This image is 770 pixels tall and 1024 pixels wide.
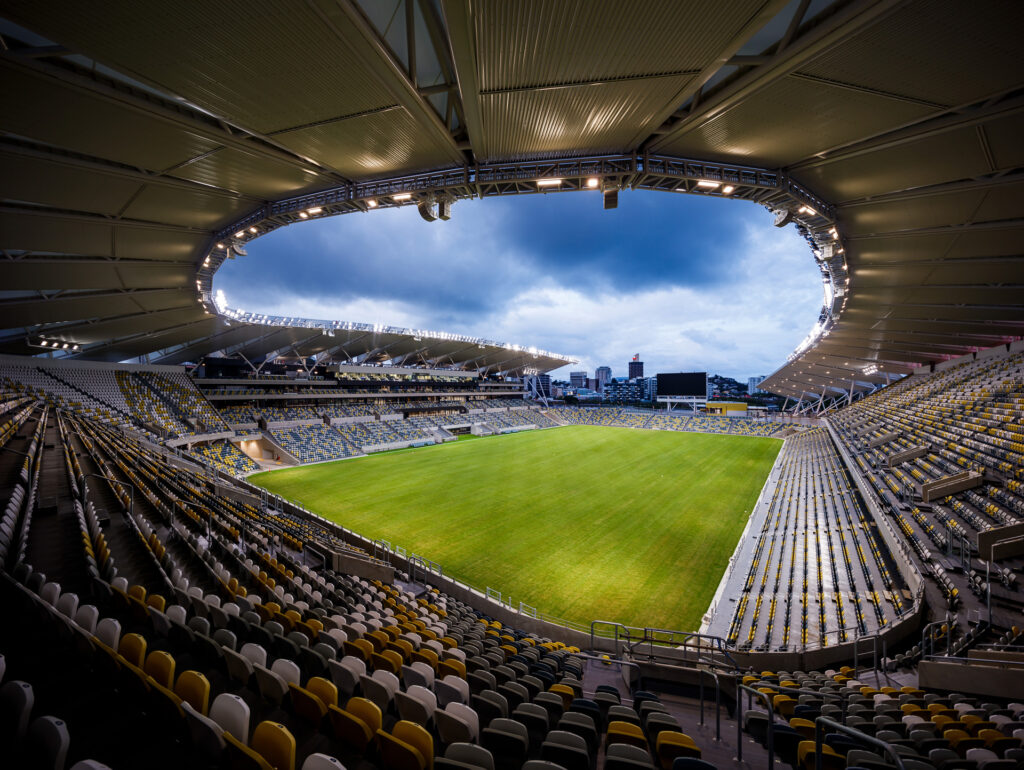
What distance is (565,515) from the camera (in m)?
18.7

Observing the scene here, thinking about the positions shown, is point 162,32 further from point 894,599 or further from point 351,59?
point 894,599

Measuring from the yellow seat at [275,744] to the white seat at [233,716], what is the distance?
17 centimetres

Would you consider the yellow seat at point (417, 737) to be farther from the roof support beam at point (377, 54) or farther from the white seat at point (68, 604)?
the roof support beam at point (377, 54)

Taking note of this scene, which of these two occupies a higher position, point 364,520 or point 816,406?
point 816,406

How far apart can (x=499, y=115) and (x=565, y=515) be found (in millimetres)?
16225

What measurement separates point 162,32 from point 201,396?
117 feet

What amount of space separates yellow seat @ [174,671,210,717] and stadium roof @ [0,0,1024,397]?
771cm

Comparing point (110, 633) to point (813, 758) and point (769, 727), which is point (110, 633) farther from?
point (813, 758)

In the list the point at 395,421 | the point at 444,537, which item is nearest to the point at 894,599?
the point at 444,537

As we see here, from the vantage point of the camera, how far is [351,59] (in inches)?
250

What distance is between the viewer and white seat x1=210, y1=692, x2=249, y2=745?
2.69 meters

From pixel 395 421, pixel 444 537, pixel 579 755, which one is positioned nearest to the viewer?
pixel 579 755

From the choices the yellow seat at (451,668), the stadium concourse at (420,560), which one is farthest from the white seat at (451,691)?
the yellow seat at (451,668)

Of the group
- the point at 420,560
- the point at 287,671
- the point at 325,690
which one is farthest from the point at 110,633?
the point at 420,560
